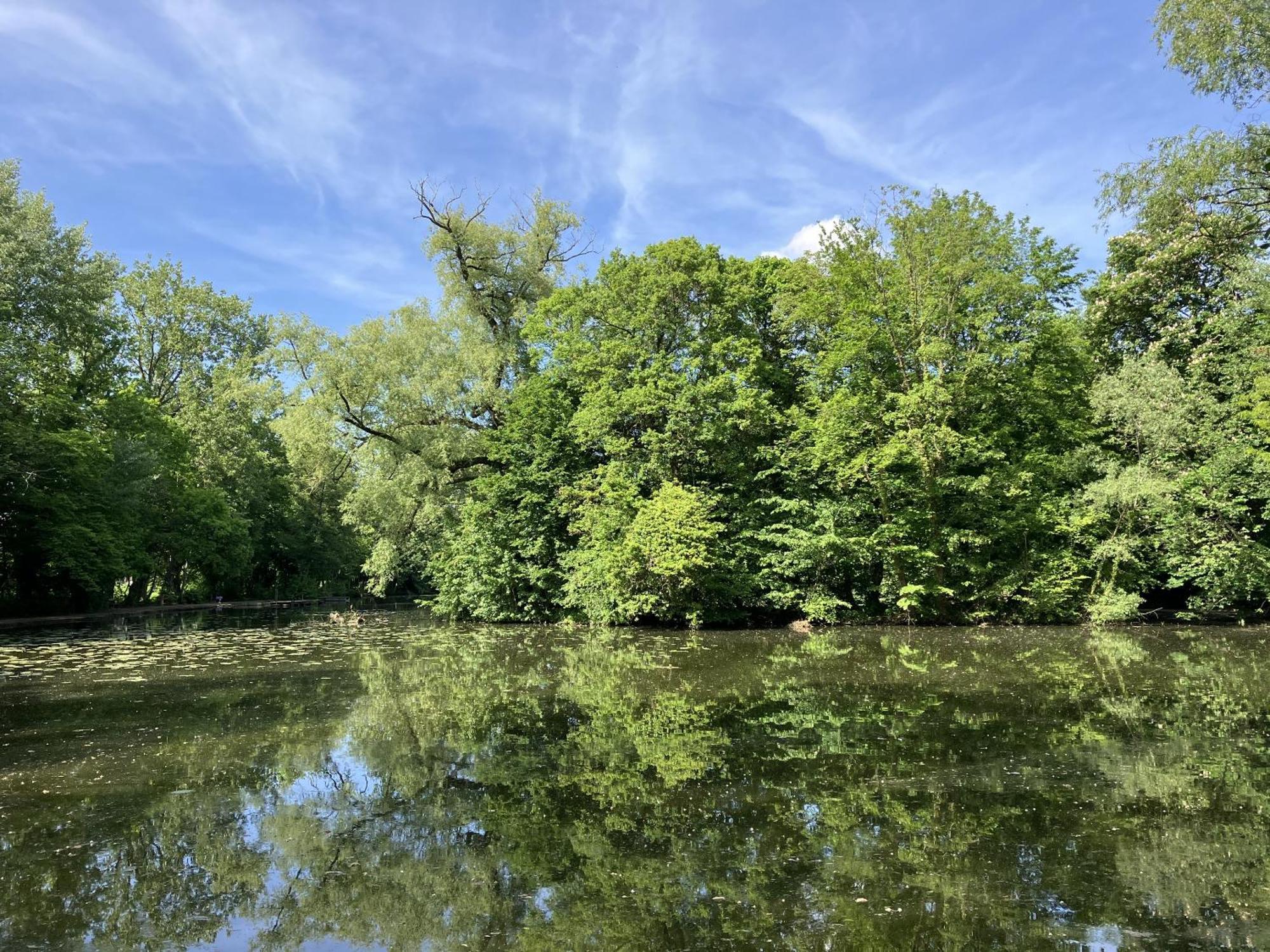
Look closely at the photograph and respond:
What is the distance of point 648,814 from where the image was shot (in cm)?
606

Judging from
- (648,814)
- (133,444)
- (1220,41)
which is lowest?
(648,814)

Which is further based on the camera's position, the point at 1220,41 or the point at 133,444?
the point at 133,444

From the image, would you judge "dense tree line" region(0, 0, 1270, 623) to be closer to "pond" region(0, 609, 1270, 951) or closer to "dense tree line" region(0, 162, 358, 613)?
"dense tree line" region(0, 162, 358, 613)

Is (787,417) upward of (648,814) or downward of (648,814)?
upward

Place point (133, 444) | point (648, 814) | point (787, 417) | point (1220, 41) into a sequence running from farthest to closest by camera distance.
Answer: point (133, 444) < point (787, 417) < point (1220, 41) < point (648, 814)

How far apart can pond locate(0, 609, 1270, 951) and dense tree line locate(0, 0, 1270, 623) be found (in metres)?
9.90

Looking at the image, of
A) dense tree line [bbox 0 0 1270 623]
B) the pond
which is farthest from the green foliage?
the pond

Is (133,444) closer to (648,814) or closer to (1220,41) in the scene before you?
(648,814)

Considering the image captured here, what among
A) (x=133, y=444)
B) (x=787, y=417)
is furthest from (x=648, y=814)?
(x=133, y=444)

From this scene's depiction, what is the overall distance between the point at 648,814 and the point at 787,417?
64.2 ft

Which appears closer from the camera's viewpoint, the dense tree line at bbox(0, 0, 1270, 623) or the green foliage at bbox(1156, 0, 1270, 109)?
the green foliage at bbox(1156, 0, 1270, 109)

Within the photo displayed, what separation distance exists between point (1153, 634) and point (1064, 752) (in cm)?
1473

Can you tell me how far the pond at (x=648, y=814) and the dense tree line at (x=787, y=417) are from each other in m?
9.90

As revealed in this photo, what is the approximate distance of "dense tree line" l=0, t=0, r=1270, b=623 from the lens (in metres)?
20.4
